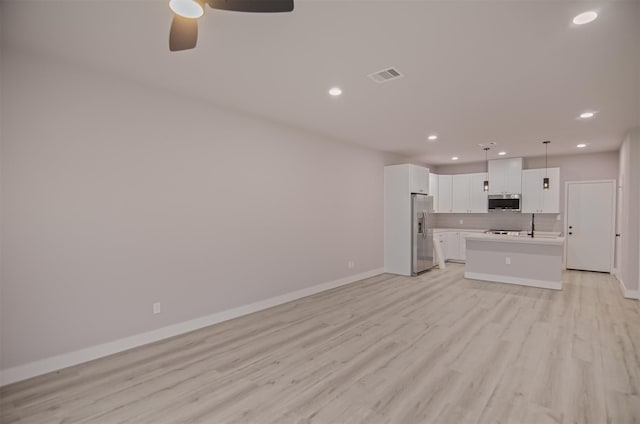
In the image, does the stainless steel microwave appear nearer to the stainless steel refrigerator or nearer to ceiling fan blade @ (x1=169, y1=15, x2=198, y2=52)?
the stainless steel refrigerator

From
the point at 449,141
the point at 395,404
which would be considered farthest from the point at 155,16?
the point at 449,141

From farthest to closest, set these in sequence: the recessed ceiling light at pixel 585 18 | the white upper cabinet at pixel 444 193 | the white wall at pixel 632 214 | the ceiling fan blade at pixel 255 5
Result: the white upper cabinet at pixel 444 193, the white wall at pixel 632 214, the recessed ceiling light at pixel 585 18, the ceiling fan blade at pixel 255 5

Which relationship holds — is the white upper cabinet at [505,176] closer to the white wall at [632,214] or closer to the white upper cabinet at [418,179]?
the white upper cabinet at [418,179]

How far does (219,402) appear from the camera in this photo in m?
2.37

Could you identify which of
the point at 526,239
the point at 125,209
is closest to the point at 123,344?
the point at 125,209

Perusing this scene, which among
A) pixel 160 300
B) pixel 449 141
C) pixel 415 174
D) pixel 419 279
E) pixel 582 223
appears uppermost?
pixel 449 141

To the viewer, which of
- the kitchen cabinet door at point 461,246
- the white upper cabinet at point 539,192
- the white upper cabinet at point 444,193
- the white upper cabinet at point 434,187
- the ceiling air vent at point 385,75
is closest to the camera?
the ceiling air vent at point 385,75

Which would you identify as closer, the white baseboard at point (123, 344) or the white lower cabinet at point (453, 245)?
the white baseboard at point (123, 344)

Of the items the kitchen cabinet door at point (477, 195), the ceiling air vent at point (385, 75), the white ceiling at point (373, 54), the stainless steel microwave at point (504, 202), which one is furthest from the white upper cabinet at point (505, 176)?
the ceiling air vent at point (385, 75)

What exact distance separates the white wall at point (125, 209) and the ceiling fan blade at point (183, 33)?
1713 mm

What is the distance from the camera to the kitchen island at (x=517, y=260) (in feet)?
18.6

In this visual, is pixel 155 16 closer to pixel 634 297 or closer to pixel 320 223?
pixel 320 223

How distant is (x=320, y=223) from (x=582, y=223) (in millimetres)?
6314

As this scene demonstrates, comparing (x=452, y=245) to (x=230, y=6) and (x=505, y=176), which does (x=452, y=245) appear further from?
(x=230, y=6)
